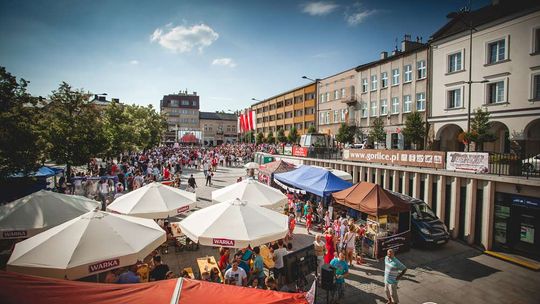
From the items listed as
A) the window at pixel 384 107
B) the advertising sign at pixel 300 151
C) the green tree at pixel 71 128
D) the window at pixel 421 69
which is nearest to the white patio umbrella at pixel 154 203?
the green tree at pixel 71 128

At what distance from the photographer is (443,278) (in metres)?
9.20

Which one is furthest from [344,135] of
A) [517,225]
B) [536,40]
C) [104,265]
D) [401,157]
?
[104,265]

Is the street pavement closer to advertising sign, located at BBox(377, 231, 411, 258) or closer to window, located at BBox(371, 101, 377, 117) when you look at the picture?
advertising sign, located at BBox(377, 231, 411, 258)

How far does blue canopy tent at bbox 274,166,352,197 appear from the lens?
542 inches

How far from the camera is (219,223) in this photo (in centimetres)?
724

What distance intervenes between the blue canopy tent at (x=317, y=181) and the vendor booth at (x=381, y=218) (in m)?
1.75

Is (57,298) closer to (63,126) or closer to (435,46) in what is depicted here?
(63,126)

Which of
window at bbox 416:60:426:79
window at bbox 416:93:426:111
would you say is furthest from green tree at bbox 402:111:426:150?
window at bbox 416:60:426:79

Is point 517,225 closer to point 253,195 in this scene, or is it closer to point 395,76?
point 253,195

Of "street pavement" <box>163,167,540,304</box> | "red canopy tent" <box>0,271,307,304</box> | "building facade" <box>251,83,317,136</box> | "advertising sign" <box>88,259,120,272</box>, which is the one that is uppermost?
"building facade" <box>251,83,317,136</box>

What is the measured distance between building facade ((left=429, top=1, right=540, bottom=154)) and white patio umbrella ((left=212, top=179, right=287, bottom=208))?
16.8 m

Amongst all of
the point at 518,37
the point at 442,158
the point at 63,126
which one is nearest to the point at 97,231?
the point at 63,126

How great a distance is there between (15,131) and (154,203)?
21.2ft

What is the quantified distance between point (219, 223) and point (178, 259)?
4.05 meters
